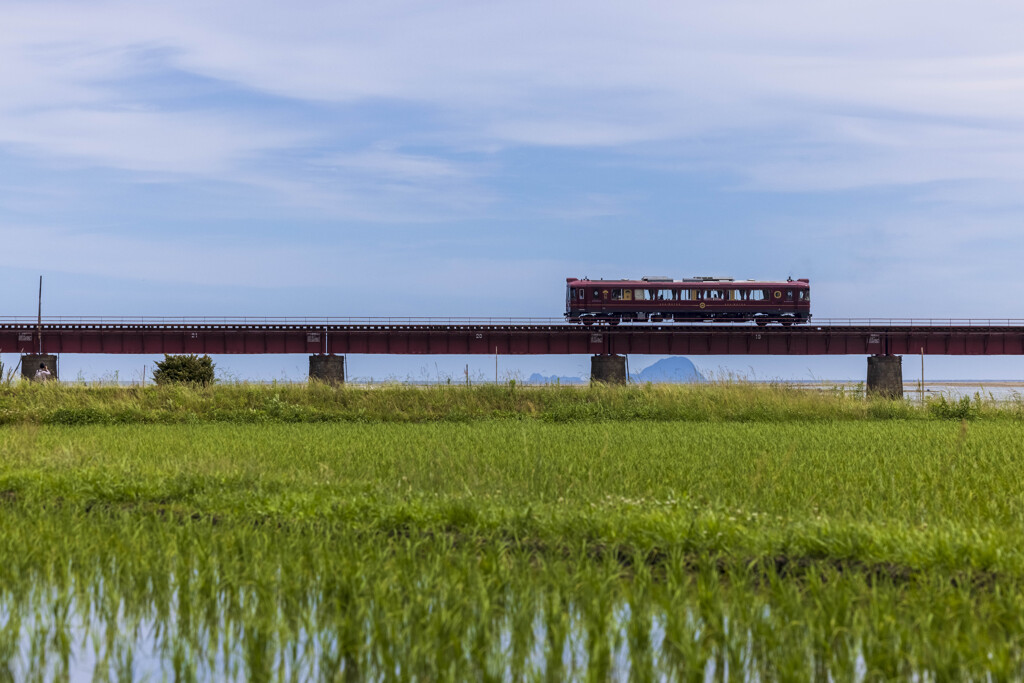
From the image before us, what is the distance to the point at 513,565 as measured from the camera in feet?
21.8

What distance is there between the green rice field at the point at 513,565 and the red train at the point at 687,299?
41.6 metres

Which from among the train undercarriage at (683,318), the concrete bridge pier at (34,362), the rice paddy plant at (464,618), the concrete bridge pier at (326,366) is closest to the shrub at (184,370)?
the concrete bridge pier at (326,366)

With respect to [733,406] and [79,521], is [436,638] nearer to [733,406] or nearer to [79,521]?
[79,521]

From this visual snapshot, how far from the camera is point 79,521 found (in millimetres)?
8688

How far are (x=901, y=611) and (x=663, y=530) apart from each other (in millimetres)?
2370

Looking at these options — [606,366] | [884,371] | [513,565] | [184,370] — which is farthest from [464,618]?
[884,371]

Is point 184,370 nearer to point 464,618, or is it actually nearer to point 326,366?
point 326,366

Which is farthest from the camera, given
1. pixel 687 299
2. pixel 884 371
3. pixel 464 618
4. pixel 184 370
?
pixel 884 371

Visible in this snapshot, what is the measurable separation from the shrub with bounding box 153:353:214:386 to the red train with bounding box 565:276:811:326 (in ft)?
86.4

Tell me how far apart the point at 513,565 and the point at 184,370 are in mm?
32784

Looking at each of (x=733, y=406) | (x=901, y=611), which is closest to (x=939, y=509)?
(x=901, y=611)

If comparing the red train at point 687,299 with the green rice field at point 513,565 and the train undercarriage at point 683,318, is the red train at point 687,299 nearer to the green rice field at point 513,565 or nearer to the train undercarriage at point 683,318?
the train undercarriage at point 683,318

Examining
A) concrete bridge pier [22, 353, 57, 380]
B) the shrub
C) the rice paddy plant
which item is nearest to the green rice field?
the rice paddy plant

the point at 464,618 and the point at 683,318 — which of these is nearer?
the point at 464,618
